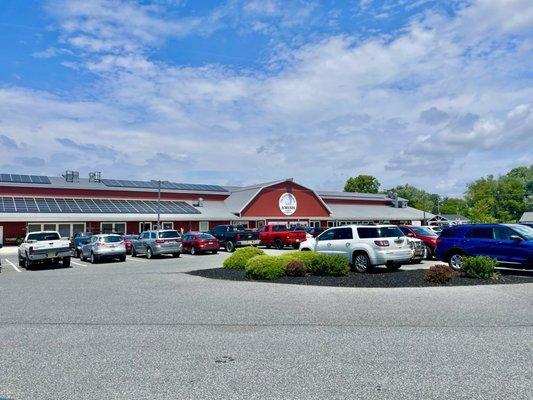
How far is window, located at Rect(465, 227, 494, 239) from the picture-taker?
1597 centimetres

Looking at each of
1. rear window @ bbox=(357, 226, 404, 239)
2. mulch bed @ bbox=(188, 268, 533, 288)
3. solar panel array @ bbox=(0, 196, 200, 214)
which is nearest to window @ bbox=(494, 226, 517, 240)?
mulch bed @ bbox=(188, 268, 533, 288)

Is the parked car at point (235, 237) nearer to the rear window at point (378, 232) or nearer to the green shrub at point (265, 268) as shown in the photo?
the rear window at point (378, 232)

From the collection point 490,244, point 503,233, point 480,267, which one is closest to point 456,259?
point 490,244

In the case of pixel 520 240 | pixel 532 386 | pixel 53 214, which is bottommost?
pixel 532 386

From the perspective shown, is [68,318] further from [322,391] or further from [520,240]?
[520,240]

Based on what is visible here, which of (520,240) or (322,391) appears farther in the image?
(520,240)

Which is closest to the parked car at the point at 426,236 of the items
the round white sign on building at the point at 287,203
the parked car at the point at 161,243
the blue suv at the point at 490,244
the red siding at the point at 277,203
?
the blue suv at the point at 490,244

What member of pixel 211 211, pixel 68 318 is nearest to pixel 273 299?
pixel 68 318

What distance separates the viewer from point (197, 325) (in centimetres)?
839

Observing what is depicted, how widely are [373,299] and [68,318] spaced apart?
21.8ft

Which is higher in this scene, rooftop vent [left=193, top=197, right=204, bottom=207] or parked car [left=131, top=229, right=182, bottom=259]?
rooftop vent [left=193, top=197, right=204, bottom=207]

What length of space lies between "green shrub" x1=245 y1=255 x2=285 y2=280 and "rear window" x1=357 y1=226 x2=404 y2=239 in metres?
3.25

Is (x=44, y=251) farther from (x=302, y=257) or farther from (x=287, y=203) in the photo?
(x=287, y=203)

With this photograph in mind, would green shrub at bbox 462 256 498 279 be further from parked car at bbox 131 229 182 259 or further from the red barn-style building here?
the red barn-style building
